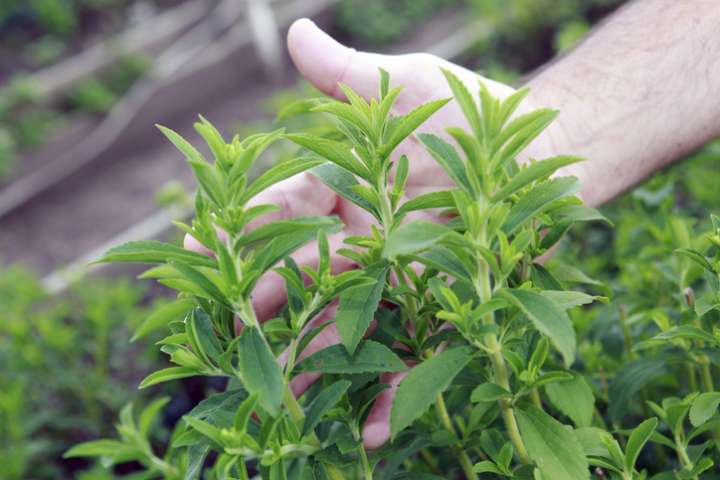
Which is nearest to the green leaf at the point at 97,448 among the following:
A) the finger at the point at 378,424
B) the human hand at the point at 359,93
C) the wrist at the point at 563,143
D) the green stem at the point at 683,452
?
the human hand at the point at 359,93

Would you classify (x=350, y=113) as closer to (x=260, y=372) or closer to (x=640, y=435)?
(x=260, y=372)

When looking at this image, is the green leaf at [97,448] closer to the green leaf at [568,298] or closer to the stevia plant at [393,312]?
the stevia plant at [393,312]

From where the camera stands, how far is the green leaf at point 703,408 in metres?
1.18

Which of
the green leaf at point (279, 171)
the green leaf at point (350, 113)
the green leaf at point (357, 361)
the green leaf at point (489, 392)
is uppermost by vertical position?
the green leaf at point (350, 113)

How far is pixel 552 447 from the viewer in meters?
1.13

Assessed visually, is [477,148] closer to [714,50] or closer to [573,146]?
[573,146]

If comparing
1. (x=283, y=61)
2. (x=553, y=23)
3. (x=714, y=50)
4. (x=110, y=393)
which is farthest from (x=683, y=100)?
(x=283, y=61)

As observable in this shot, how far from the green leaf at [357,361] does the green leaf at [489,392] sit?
108 millimetres

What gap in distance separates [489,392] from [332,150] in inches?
16.5

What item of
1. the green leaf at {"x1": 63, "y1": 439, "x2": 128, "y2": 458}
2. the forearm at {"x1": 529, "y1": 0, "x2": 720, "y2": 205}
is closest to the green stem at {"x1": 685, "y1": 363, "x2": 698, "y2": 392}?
the forearm at {"x1": 529, "y1": 0, "x2": 720, "y2": 205}

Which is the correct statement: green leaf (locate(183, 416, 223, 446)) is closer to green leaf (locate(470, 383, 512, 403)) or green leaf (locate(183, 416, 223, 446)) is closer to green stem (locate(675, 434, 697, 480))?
green leaf (locate(470, 383, 512, 403))

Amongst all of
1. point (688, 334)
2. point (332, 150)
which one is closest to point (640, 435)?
point (688, 334)

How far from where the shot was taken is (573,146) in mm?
2082

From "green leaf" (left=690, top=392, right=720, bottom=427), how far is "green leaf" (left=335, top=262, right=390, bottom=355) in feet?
1.60
